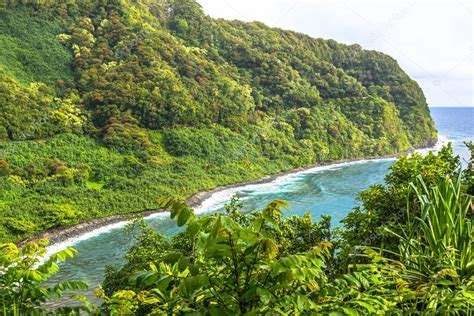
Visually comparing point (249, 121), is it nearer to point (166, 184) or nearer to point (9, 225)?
point (166, 184)

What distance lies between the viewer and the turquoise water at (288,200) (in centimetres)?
2814

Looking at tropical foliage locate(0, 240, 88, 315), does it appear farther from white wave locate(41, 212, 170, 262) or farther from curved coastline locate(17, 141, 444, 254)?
white wave locate(41, 212, 170, 262)

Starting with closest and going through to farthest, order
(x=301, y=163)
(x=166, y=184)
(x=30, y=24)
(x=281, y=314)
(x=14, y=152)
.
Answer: (x=281, y=314)
(x=14, y=152)
(x=166, y=184)
(x=30, y=24)
(x=301, y=163)

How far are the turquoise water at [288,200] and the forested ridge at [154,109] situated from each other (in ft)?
11.6

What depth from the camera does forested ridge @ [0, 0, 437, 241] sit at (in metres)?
40.8

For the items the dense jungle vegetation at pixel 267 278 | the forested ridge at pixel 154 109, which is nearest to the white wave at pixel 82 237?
the forested ridge at pixel 154 109

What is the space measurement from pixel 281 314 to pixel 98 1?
245 ft

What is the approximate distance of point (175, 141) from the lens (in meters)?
53.8

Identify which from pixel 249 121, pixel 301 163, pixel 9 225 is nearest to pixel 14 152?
pixel 9 225

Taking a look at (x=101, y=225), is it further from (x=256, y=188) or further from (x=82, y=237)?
(x=256, y=188)

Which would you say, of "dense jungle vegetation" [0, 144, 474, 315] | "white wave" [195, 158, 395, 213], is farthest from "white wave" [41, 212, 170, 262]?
"dense jungle vegetation" [0, 144, 474, 315]

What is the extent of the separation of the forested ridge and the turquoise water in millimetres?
3532

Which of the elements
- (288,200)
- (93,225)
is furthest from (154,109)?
(93,225)

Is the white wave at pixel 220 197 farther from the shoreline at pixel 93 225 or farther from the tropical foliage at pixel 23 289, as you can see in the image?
the tropical foliage at pixel 23 289
